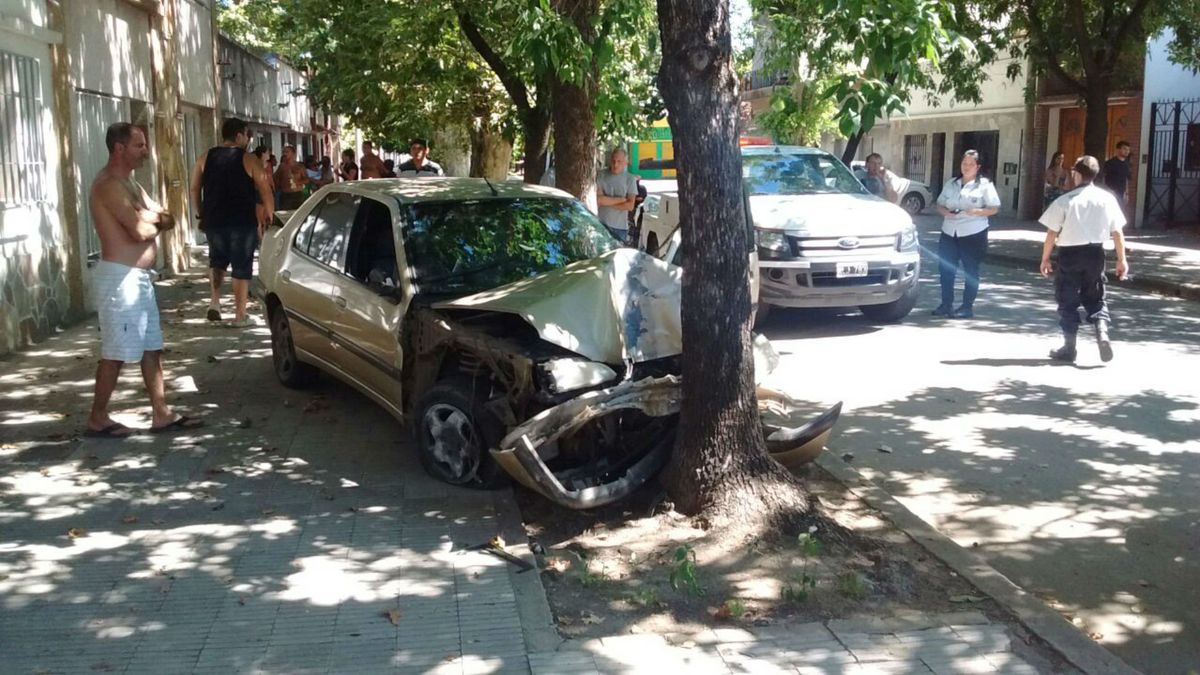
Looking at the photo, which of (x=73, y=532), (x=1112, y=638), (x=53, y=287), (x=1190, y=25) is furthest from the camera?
(x=1190, y=25)

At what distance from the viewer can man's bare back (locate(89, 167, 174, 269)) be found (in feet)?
22.7

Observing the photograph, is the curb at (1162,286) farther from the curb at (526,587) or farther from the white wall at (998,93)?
the white wall at (998,93)

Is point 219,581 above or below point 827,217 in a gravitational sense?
below

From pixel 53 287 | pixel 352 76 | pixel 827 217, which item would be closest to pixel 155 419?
pixel 53 287

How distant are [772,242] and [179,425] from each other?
594 cm

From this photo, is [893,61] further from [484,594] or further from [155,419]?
[155,419]

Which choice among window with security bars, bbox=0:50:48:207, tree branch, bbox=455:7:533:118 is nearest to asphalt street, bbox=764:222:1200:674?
tree branch, bbox=455:7:533:118

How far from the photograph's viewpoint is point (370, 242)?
7.43 m

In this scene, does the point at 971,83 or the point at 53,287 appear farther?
the point at 971,83

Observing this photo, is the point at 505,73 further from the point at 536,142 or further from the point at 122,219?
the point at 122,219

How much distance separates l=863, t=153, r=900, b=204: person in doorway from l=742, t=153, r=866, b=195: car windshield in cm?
266

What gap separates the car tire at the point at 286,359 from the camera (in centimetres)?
859

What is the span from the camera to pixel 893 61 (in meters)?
6.06

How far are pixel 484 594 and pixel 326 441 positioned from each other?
9.19 feet
